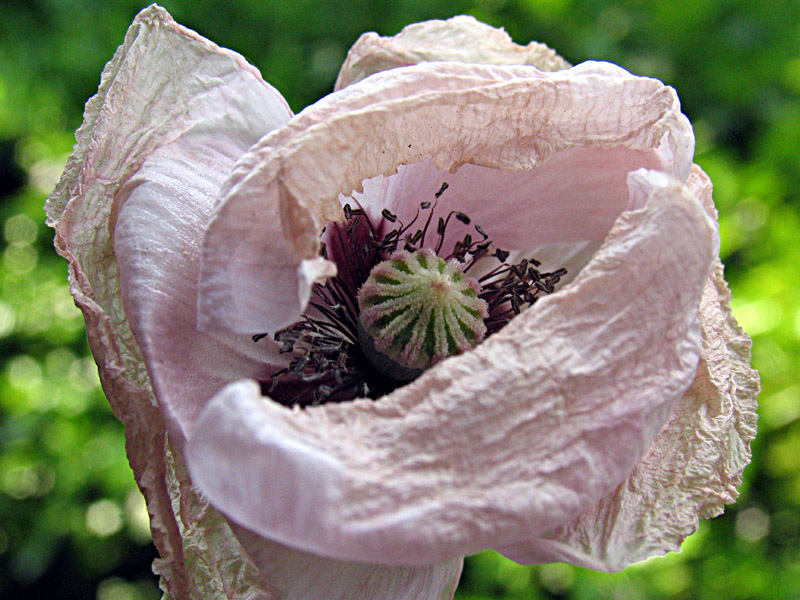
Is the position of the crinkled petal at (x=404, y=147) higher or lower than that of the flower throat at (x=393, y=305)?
higher

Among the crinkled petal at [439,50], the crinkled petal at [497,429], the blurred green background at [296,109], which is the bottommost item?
the blurred green background at [296,109]

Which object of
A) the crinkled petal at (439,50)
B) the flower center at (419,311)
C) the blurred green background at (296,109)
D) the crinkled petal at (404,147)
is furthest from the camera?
the blurred green background at (296,109)

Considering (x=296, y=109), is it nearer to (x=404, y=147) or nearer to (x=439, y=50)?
(x=439, y=50)

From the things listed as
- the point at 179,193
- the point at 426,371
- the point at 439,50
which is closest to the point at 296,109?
the point at 439,50

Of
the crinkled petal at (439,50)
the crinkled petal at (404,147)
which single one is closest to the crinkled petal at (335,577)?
the crinkled petal at (404,147)

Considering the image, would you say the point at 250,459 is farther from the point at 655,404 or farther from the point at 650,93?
the point at 650,93

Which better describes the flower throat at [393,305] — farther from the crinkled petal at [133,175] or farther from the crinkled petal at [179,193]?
the crinkled petal at [133,175]
